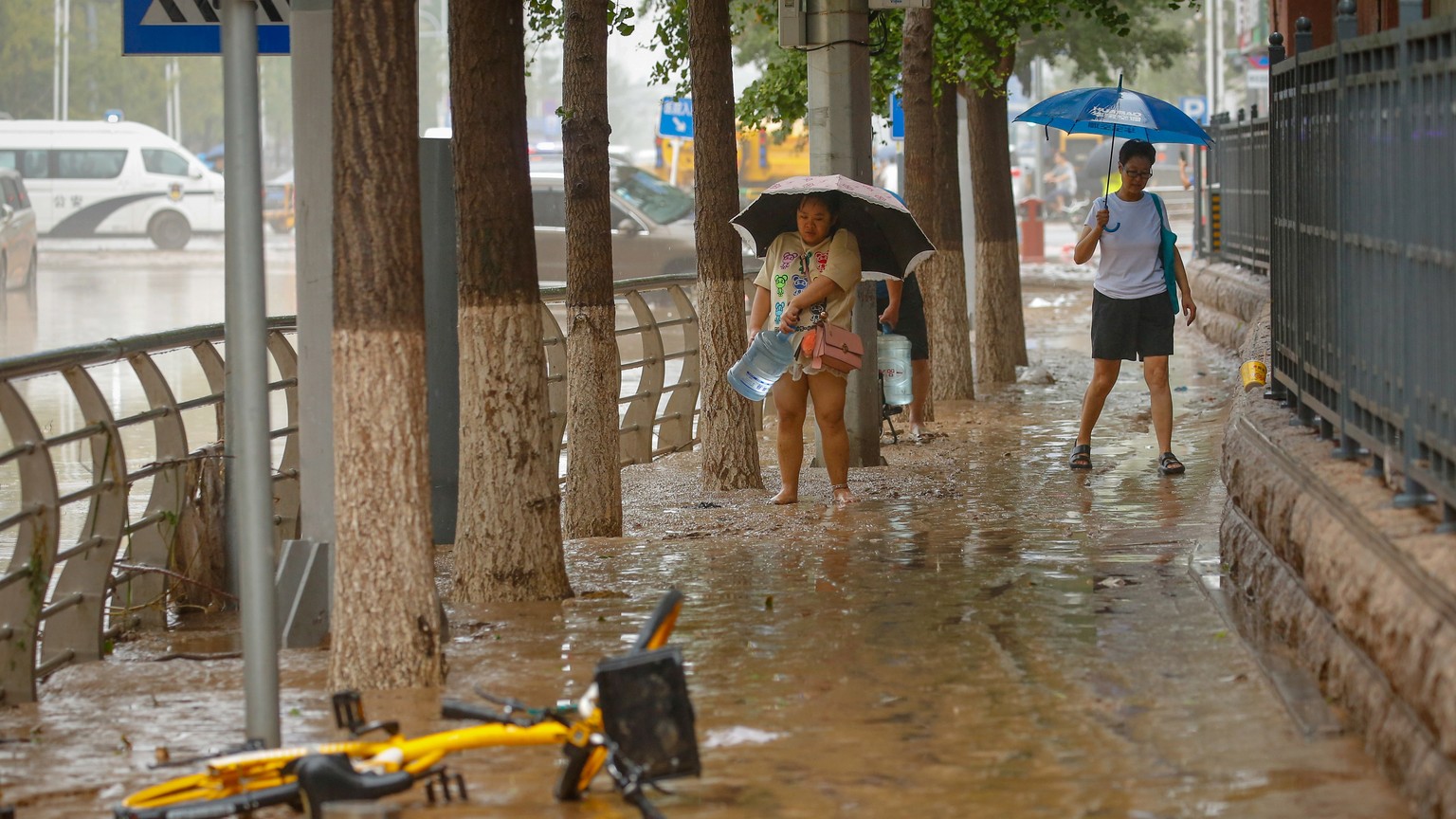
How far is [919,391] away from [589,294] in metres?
4.19

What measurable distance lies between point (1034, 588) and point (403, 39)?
323cm

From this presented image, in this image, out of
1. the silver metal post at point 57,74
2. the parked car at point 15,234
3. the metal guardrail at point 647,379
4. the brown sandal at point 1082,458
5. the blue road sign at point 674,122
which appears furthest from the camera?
the silver metal post at point 57,74

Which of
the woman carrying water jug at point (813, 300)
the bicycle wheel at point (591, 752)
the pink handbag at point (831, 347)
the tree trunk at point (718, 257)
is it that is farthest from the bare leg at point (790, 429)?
the bicycle wheel at point (591, 752)

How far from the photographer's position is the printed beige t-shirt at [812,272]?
30.9ft

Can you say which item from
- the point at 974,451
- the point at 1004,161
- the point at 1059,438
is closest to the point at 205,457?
the point at 974,451

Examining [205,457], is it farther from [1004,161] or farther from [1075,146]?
[1075,146]

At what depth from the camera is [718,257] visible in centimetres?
1063

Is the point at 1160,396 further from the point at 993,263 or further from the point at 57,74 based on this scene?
the point at 57,74

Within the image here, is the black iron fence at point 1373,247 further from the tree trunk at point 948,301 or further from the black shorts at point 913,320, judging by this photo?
the tree trunk at point 948,301

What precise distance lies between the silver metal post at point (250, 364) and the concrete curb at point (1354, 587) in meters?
2.74

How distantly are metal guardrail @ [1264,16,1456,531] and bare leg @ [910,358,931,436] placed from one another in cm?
545

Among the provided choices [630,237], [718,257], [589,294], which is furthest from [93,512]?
[630,237]

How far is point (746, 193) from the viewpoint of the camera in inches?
1698

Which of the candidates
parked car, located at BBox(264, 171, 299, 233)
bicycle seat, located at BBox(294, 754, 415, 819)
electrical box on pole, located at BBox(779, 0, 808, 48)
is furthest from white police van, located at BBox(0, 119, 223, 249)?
bicycle seat, located at BBox(294, 754, 415, 819)
